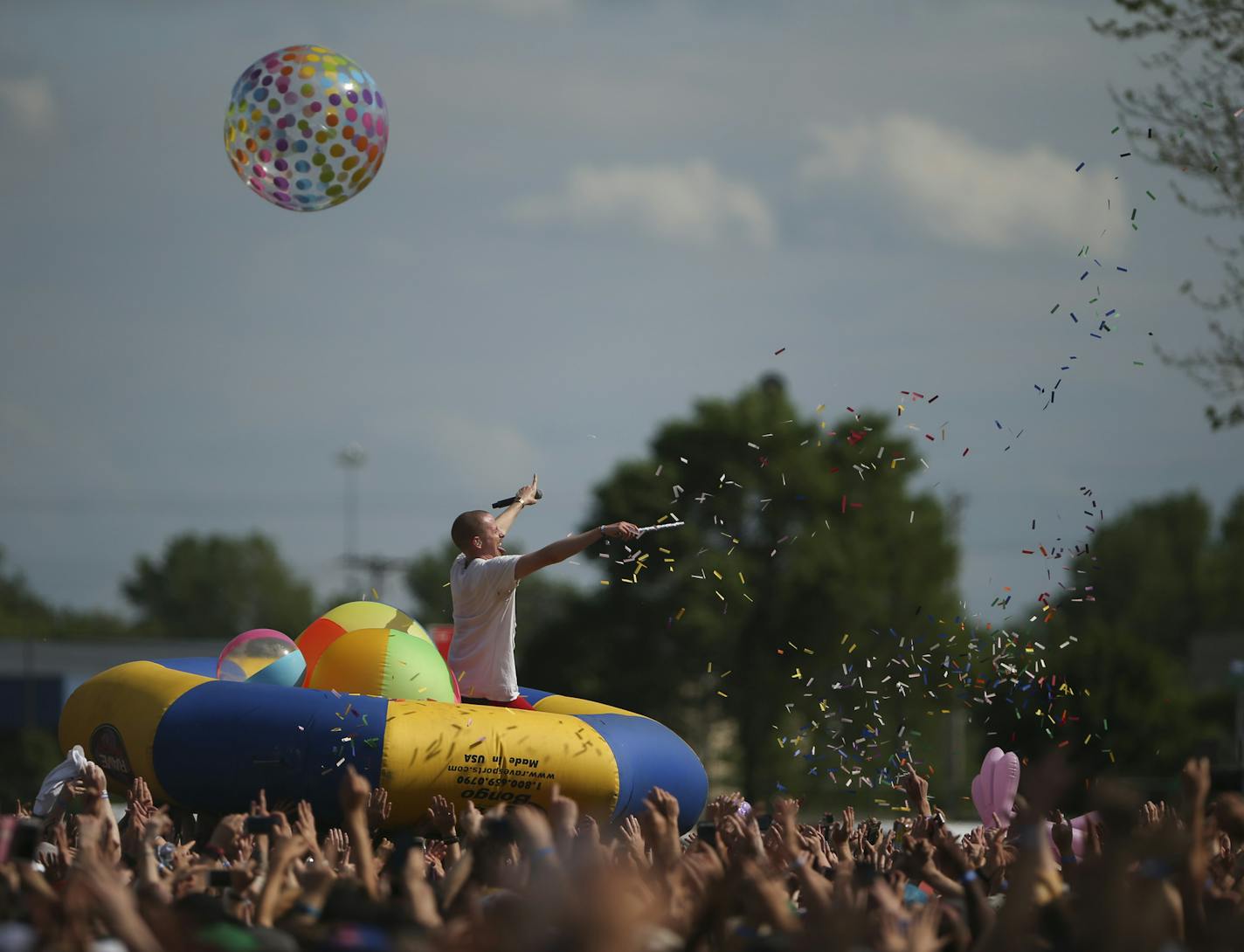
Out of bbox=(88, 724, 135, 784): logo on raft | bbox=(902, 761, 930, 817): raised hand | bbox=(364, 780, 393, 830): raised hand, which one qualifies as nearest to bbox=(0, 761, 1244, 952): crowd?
bbox=(902, 761, 930, 817): raised hand

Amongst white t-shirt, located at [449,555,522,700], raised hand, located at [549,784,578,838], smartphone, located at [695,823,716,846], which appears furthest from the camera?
white t-shirt, located at [449,555,522,700]

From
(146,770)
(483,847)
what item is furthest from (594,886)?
(146,770)

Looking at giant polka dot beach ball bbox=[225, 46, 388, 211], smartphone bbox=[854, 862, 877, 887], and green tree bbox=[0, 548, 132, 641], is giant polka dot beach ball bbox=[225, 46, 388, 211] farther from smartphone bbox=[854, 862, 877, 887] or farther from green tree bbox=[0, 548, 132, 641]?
green tree bbox=[0, 548, 132, 641]

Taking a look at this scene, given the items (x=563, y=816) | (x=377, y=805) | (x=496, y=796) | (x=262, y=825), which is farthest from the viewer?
(x=496, y=796)

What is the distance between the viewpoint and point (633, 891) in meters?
3.86

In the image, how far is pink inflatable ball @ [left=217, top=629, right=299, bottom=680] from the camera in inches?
344

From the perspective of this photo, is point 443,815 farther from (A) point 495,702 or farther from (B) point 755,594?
(B) point 755,594

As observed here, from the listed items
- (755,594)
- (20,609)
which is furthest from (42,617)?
(755,594)

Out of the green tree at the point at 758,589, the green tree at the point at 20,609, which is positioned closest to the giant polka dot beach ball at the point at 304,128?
the green tree at the point at 758,589

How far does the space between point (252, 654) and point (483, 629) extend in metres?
1.39

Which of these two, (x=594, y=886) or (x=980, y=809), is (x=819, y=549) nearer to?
(x=980, y=809)

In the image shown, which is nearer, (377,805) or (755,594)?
(377,805)

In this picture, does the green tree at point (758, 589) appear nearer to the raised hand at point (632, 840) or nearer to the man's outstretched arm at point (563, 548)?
the man's outstretched arm at point (563, 548)

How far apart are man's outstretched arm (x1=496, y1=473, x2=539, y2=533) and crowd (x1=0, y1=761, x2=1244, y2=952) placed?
3.06m
